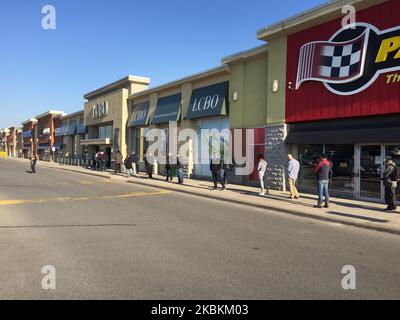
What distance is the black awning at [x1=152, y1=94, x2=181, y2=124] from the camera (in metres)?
24.8

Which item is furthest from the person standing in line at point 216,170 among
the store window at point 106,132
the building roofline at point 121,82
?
the store window at point 106,132

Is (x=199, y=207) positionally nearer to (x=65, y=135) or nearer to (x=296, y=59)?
(x=296, y=59)

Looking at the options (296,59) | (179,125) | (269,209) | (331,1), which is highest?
(331,1)

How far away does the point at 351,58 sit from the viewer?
13.6 m

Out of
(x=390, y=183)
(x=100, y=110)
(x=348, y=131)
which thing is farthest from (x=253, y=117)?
(x=100, y=110)

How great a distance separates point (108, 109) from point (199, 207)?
24.7 meters

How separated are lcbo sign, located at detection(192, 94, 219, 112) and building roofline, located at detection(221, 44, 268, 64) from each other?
2.14m

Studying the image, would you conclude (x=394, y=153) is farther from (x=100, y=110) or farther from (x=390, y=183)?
(x=100, y=110)

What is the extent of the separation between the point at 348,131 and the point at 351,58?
259 cm

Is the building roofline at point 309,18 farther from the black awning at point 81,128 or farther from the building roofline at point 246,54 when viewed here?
the black awning at point 81,128

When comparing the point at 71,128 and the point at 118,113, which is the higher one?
the point at 118,113
